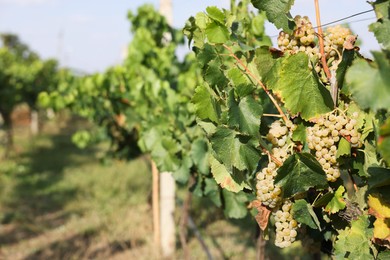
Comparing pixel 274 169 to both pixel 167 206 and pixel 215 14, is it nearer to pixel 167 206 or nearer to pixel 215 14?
pixel 215 14

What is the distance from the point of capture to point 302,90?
1.23m

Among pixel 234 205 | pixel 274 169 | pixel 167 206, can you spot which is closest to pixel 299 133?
pixel 274 169

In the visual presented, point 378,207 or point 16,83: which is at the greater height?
point 16,83

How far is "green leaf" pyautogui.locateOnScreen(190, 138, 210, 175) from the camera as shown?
2.19 m

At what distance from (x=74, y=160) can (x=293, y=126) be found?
1162cm

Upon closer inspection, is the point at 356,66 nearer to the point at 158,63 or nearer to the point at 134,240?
the point at 158,63

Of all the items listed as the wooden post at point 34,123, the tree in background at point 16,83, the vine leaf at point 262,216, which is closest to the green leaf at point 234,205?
the vine leaf at point 262,216

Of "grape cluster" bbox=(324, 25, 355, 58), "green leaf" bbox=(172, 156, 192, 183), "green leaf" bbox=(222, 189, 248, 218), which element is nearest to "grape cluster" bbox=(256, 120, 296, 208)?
"grape cluster" bbox=(324, 25, 355, 58)

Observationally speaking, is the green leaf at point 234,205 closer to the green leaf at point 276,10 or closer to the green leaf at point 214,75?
the green leaf at point 214,75

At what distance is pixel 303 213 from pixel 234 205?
886 millimetres

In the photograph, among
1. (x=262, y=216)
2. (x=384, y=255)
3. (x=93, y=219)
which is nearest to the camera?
(x=384, y=255)

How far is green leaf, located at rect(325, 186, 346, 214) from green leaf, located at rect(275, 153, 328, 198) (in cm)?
8

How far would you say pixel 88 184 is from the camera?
874cm

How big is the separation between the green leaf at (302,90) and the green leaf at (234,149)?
15 cm
